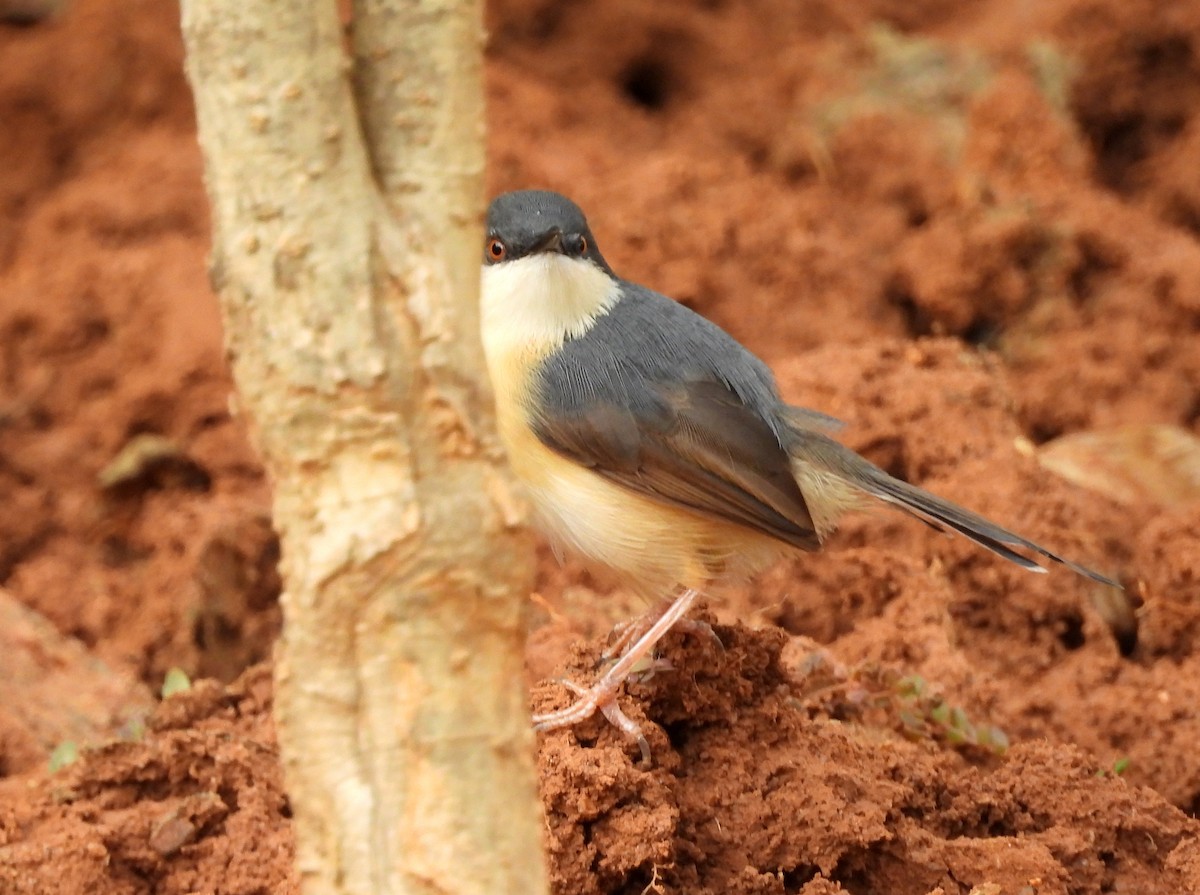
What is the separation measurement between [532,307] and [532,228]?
0.24 m

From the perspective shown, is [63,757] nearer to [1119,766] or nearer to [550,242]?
[550,242]

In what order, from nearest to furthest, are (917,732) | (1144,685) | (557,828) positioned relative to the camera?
(557,828) → (917,732) → (1144,685)

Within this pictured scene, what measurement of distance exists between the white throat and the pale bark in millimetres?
2005

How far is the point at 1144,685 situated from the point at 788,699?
1.59 meters

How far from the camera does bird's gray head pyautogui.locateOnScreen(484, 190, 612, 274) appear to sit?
178 inches

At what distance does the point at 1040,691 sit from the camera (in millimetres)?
5051

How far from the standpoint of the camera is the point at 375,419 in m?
2.38

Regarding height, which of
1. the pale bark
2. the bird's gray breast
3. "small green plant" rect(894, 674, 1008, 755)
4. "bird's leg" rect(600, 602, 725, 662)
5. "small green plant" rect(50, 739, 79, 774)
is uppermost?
the pale bark

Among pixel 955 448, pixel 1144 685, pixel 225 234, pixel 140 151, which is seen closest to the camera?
pixel 225 234

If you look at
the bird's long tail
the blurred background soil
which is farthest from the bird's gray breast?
the blurred background soil

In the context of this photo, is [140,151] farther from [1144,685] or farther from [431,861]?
[431,861]

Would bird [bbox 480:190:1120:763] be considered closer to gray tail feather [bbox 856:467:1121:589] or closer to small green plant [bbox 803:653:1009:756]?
gray tail feather [bbox 856:467:1121:589]

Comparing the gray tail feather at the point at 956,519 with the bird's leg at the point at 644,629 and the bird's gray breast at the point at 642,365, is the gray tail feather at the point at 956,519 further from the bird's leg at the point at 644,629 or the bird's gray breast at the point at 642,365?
the bird's leg at the point at 644,629

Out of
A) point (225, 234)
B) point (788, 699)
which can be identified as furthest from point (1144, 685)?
point (225, 234)
